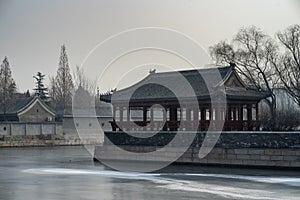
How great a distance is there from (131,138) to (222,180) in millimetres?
13999

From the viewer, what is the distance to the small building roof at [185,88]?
34656mm

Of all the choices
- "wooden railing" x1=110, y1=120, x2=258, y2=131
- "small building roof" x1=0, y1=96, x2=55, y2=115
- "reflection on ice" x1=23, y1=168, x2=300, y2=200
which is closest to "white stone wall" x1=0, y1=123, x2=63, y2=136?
"small building roof" x1=0, y1=96, x2=55, y2=115

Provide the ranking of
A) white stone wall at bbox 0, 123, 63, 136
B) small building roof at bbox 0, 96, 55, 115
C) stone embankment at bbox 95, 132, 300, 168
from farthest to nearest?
small building roof at bbox 0, 96, 55, 115 < white stone wall at bbox 0, 123, 63, 136 < stone embankment at bbox 95, 132, 300, 168

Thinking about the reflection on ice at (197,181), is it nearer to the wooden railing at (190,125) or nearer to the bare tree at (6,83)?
the wooden railing at (190,125)

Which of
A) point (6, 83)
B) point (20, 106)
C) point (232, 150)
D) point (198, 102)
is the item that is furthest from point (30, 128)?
point (232, 150)

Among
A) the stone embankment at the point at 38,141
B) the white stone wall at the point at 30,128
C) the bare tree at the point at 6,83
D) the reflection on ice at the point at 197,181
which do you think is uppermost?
the bare tree at the point at 6,83

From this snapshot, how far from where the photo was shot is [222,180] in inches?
855

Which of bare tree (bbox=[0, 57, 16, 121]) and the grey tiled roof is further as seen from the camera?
bare tree (bbox=[0, 57, 16, 121])

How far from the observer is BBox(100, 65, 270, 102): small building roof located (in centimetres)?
3466

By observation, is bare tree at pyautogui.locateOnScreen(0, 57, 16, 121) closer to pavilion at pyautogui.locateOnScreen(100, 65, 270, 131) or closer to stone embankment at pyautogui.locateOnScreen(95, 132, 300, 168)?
pavilion at pyautogui.locateOnScreen(100, 65, 270, 131)

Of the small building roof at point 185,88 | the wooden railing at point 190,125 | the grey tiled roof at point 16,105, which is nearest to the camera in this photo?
the wooden railing at point 190,125

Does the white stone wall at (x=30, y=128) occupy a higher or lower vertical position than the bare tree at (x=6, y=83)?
lower

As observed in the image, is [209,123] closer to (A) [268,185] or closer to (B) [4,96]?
(A) [268,185]

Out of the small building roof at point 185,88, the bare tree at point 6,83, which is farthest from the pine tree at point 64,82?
the small building roof at point 185,88
